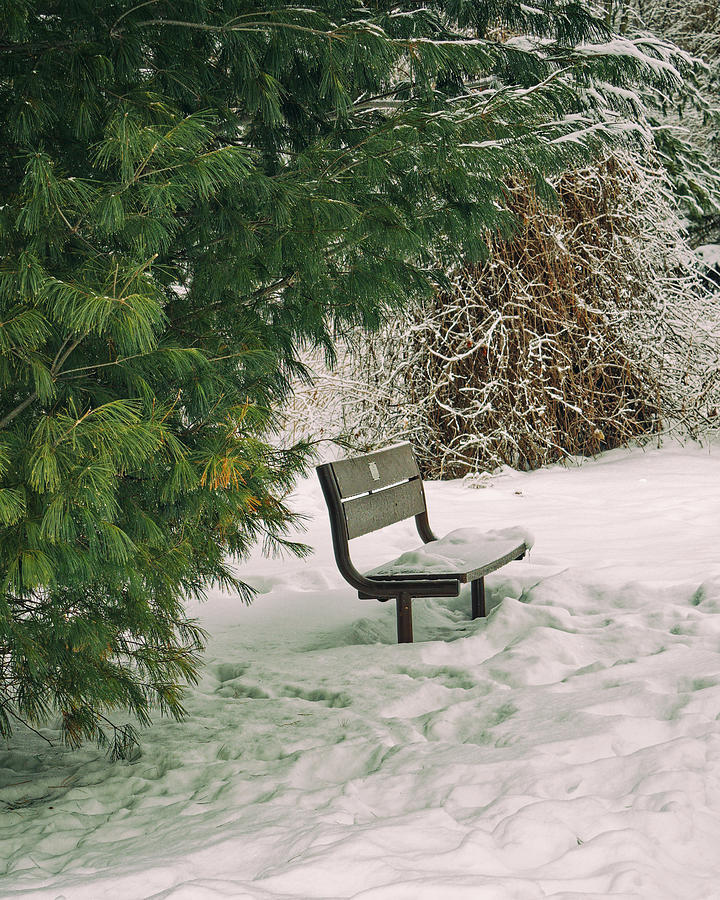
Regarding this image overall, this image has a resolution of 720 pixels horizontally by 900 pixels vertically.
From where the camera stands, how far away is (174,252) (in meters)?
2.98

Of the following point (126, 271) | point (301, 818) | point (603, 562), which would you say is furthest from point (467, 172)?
point (603, 562)

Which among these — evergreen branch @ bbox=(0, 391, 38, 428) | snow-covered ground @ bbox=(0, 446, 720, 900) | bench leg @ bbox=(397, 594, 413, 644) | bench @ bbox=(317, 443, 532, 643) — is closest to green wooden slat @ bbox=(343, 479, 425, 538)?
bench @ bbox=(317, 443, 532, 643)

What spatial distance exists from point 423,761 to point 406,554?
1.75m

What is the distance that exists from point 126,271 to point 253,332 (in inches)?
27.7

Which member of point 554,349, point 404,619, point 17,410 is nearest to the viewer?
point 17,410

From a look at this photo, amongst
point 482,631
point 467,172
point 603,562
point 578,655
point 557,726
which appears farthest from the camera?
point 603,562

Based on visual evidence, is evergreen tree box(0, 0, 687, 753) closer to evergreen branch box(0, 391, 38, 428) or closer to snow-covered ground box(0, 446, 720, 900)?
evergreen branch box(0, 391, 38, 428)

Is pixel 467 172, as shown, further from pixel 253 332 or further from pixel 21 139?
pixel 21 139

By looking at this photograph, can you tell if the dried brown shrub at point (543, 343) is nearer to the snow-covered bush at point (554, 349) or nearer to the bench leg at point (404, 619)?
the snow-covered bush at point (554, 349)

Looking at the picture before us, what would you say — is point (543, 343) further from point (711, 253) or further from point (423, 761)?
point (423, 761)

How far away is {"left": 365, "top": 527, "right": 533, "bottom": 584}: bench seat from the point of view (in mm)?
3986

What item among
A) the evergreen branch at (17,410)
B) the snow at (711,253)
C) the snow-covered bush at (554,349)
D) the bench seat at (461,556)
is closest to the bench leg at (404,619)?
the bench seat at (461,556)

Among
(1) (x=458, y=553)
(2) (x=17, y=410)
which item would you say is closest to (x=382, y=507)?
(1) (x=458, y=553)

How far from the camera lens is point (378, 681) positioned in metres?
3.67
